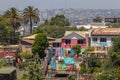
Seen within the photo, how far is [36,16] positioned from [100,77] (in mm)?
35644

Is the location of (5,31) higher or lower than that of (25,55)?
higher

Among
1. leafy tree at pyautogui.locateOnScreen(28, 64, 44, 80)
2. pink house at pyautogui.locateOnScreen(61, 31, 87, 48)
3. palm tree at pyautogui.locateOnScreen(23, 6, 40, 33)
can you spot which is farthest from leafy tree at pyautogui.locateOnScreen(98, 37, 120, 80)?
palm tree at pyautogui.locateOnScreen(23, 6, 40, 33)

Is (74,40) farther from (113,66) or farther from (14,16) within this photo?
(113,66)

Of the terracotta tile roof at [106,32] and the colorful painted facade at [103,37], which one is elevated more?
the terracotta tile roof at [106,32]

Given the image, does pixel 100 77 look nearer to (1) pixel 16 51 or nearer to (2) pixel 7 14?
(1) pixel 16 51

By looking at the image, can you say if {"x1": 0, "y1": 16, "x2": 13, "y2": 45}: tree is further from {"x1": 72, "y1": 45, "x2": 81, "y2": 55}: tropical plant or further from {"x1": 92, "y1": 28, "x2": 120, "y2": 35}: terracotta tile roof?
{"x1": 92, "y1": 28, "x2": 120, "y2": 35}: terracotta tile roof

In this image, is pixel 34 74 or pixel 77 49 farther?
pixel 77 49

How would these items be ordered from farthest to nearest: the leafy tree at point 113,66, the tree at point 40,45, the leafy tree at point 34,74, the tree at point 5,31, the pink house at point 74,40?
1. the tree at point 5,31
2. the pink house at point 74,40
3. the tree at point 40,45
4. the leafy tree at point 34,74
5. the leafy tree at point 113,66

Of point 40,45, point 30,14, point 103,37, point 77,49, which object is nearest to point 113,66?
point 77,49

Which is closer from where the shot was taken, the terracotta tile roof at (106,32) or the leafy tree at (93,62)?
the leafy tree at (93,62)

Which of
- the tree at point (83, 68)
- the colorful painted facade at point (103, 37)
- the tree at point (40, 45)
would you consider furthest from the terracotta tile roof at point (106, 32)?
the tree at point (83, 68)

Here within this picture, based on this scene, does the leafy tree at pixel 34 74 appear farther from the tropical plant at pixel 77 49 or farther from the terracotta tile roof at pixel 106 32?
the terracotta tile roof at pixel 106 32

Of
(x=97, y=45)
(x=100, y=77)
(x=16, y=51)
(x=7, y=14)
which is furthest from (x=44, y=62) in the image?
(x=7, y=14)

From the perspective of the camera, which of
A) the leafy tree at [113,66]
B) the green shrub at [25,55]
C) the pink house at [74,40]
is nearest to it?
the leafy tree at [113,66]
